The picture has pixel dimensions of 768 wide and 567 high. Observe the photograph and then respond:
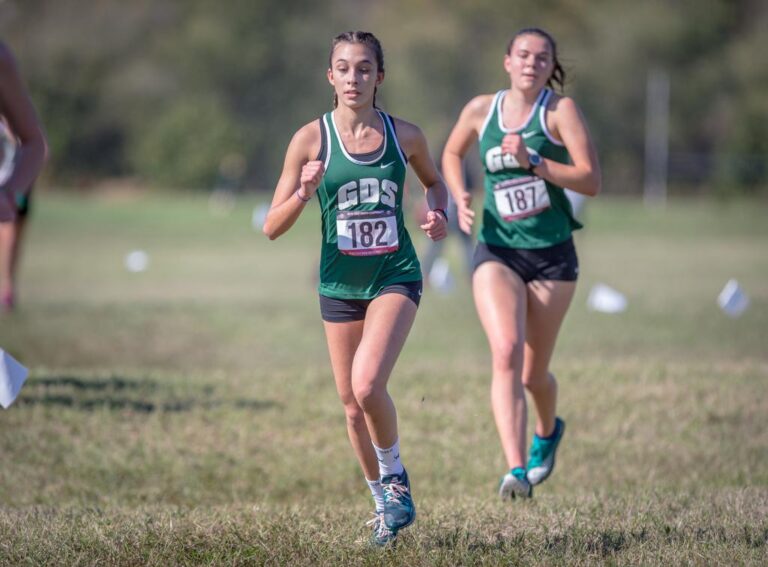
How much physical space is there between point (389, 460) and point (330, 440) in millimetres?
2897

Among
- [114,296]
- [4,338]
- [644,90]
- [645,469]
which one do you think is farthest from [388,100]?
[645,469]

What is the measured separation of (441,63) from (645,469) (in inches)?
2210

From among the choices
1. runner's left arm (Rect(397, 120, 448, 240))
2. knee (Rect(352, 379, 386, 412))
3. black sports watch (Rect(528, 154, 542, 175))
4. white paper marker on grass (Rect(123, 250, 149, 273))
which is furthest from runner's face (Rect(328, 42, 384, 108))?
white paper marker on grass (Rect(123, 250, 149, 273))

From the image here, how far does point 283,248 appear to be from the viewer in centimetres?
2862

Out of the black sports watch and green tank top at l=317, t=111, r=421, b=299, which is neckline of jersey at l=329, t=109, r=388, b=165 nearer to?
green tank top at l=317, t=111, r=421, b=299

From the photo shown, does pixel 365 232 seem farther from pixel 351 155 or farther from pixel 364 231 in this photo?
pixel 351 155

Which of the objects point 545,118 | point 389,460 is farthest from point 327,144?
point 545,118

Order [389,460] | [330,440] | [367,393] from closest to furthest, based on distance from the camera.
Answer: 1. [367,393]
2. [389,460]
3. [330,440]

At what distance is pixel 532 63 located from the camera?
633cm

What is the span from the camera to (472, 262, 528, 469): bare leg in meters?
6.26

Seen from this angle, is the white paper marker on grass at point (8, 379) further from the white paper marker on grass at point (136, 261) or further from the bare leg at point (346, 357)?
the white paper marker on grass at point (136, 261)

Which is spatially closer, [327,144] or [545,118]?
[327,144]

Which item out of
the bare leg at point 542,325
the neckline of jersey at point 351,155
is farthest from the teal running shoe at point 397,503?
the bare leg at point 542,325

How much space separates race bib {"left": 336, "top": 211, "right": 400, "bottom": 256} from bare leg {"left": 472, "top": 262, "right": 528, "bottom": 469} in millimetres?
1410
